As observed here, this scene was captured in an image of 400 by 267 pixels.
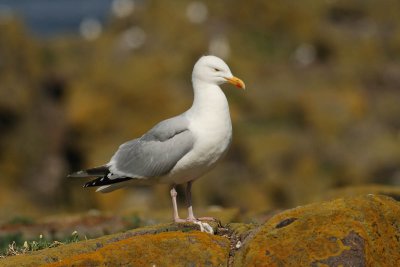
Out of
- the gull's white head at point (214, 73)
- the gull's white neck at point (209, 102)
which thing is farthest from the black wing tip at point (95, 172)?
the gull's white head at point (214, 73)

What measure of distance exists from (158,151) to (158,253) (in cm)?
213

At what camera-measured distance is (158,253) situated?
238 inches

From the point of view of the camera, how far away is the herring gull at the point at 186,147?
765cm

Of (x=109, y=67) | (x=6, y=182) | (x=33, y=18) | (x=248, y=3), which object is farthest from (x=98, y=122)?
(x=33, y=18)

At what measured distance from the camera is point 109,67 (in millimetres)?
26688

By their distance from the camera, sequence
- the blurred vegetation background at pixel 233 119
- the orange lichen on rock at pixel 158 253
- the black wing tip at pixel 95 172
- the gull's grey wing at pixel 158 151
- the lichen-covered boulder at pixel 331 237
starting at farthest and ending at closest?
the blurred vegetation background at pixel 233 119
the black wing tip at pixel 95 172
the gull's grey wing at pixel 158 151
the orange lichen on rock at pixel 158 253
the lichen-covered boulder at pixel 331 237

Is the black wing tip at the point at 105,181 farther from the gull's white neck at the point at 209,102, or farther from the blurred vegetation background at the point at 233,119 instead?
the blurred vegetation background at the point at 233,119

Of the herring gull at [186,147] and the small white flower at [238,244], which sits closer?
the small white flower at [238,244]

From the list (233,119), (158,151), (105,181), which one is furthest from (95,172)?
(233,119)

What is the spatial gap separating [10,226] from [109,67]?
1573 cm

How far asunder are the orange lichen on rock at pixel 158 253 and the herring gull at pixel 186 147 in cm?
115

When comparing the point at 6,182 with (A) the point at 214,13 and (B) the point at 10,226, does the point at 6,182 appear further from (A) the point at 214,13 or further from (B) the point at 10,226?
(A) the point at 214,13

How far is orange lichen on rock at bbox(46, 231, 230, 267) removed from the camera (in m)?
5.95

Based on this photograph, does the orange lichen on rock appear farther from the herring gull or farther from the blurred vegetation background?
the blurred vegetation background
